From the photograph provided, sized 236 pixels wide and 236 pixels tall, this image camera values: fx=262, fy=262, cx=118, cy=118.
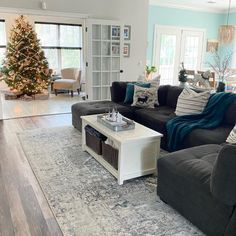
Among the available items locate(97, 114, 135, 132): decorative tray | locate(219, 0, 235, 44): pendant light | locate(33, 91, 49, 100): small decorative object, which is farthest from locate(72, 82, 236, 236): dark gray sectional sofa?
locate(33, 91, 49, 100): small decorative object

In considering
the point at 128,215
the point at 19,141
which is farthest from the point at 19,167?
the point at 128,215

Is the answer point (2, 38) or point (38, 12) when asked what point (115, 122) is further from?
point (2, 38)

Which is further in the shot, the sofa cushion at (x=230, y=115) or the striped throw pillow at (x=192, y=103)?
the striped throw pillow at (x=192, y=103)

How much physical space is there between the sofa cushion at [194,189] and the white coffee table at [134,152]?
44cm

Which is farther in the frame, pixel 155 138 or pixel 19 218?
pixel 155 138

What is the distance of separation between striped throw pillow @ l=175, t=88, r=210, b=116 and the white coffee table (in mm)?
954

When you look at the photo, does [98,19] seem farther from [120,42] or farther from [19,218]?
[19,218]

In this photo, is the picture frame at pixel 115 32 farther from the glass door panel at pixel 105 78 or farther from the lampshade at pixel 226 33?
the lampshade at pixel 226 33

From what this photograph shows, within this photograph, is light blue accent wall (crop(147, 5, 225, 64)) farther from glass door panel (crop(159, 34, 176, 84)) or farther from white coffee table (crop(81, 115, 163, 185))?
white coffee table (crop(81, 115, 163, 185))

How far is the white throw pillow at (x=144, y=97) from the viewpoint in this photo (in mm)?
4344

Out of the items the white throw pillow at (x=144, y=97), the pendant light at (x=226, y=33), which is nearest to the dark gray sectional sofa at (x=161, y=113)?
the white throw pillow at (x=144, y=97)

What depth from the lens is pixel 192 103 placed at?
3623 mm

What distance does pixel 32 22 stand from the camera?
27.0 feet

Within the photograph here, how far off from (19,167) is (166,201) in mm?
1798
